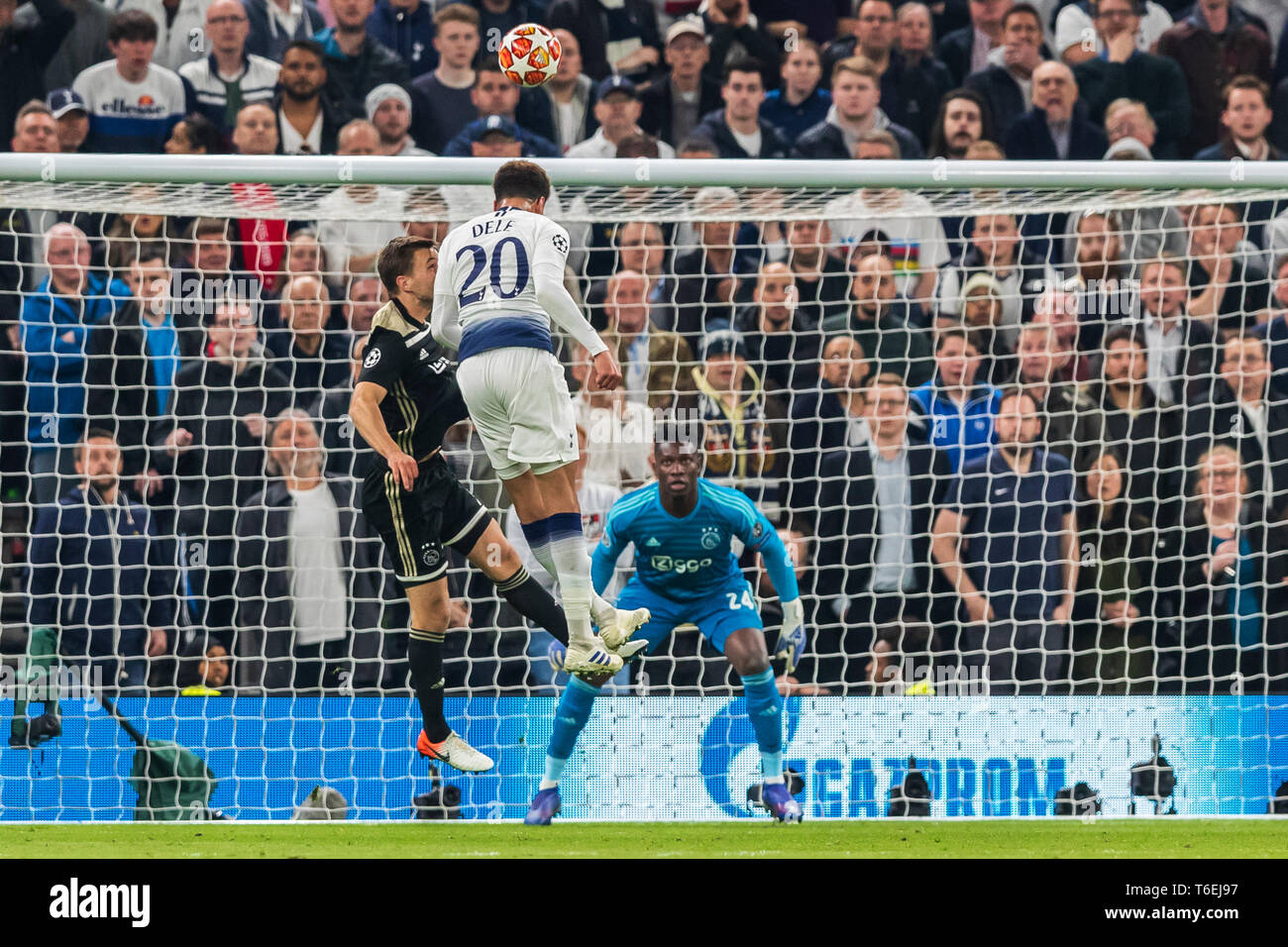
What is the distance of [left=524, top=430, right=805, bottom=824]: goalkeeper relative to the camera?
898cm

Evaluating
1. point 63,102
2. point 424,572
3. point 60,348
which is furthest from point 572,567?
point 63,102

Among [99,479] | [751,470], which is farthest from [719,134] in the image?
[99,479]

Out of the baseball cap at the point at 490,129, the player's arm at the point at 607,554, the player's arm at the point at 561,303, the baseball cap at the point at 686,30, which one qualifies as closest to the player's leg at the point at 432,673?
the player's arm at the point at 607,554

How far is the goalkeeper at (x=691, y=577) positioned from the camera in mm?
8984

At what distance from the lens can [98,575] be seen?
32.3ft

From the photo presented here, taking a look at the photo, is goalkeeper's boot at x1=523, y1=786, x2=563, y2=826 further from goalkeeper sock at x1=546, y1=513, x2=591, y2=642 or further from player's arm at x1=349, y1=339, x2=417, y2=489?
player's arm at x1=349, y1=339, x2=417, y2=489

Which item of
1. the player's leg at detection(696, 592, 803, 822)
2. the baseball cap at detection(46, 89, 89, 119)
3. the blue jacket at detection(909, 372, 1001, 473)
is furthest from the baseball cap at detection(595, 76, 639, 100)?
the player's leg at detection(696, 592, 803, 822)

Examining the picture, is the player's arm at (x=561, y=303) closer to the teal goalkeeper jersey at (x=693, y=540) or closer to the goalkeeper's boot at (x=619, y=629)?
the goalkeeper's boot at (x=619, y=629)

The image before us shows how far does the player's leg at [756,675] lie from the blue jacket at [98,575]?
301cm

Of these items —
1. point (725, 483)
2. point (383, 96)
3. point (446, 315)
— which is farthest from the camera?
point (383, 96)

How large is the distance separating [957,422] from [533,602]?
3587 millimetres

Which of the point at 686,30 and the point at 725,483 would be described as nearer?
the point at 725,483

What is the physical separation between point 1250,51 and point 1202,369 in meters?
3.15

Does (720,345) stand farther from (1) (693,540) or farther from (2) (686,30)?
(2) (686,30)
